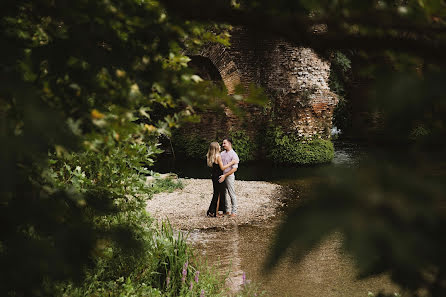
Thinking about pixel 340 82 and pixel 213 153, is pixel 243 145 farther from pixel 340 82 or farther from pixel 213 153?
pixel 213 153

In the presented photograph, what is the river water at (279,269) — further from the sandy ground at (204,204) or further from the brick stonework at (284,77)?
the brick stonework at (284,77)

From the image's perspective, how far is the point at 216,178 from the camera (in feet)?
26.8

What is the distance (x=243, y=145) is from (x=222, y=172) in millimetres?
7687

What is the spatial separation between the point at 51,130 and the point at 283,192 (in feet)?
35.4

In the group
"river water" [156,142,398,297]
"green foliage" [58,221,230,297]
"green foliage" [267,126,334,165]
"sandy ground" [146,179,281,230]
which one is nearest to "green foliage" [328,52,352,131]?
"green foliage" [267,126,334,165]

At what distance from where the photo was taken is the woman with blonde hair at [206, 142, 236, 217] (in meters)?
7.95

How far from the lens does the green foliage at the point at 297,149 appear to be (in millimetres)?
14906

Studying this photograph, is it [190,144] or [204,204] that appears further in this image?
[190,144]

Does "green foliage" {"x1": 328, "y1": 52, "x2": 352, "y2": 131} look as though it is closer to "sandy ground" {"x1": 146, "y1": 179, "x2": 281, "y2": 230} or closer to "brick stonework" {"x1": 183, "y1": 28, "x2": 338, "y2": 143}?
"brick stonework" {"x1": 183, "y1": 28, "x2": 338, "y2": 143}

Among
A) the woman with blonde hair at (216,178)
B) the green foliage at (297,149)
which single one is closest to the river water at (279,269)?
the woman with blonde hair at (216,178)

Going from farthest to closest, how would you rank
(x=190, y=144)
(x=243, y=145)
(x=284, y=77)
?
(x=190, y=144) → (x=243, y=145) → (x=284, y=77)

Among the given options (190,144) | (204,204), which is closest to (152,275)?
(204,204)

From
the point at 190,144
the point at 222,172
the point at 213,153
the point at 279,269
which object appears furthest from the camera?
the point at 190,144

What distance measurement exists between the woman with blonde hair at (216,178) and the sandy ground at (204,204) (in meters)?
0.23
